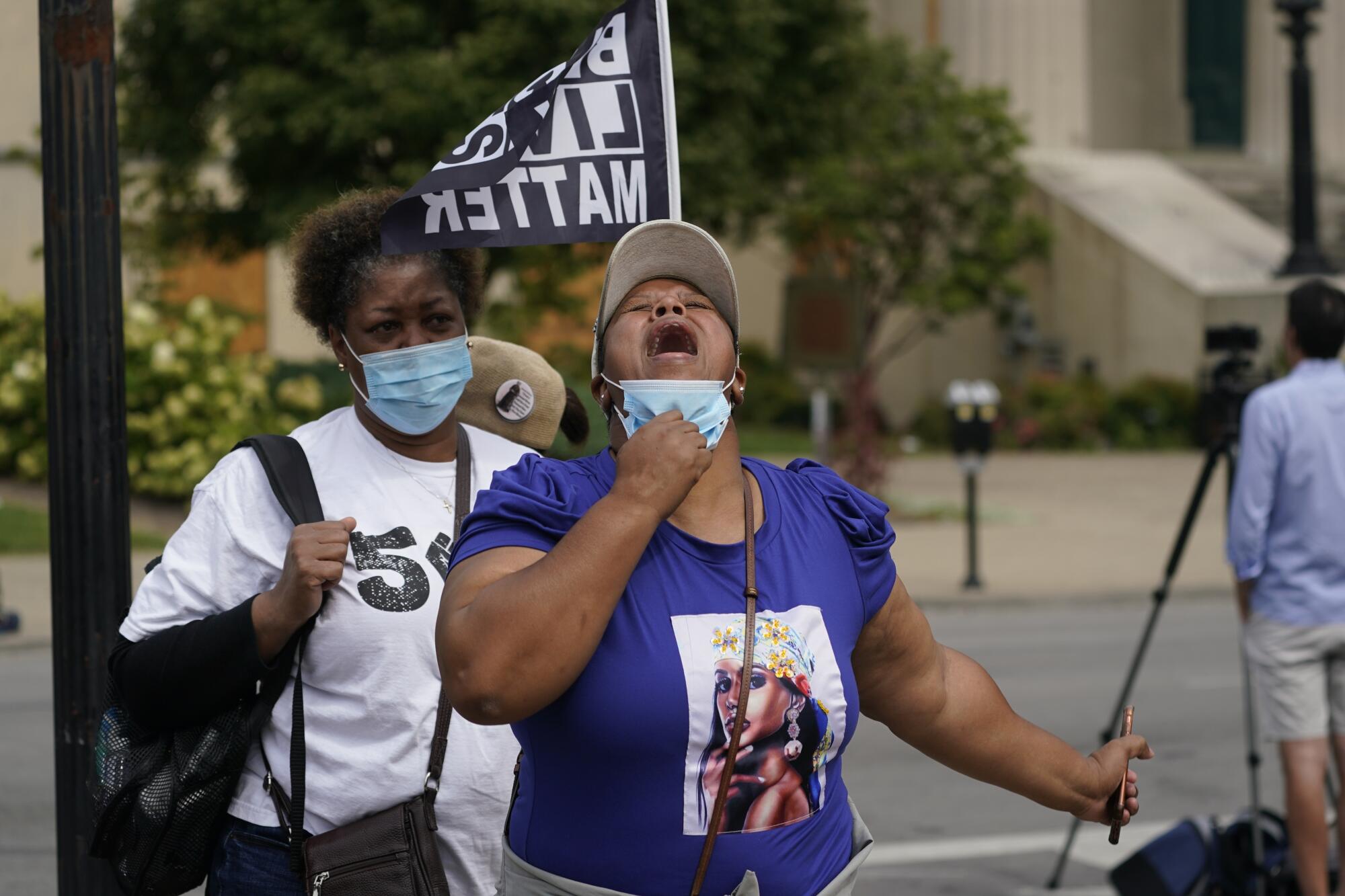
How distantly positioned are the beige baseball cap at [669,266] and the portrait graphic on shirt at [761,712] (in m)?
0.42

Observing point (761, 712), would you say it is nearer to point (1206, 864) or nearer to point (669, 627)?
point (669, 627)

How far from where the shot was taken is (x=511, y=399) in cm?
367

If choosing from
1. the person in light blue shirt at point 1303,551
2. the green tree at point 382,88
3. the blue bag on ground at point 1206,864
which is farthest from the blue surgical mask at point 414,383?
the green tree at point 382,88

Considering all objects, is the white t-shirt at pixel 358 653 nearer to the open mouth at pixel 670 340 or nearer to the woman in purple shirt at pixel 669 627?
the woman in purple shirt at pixel 669 627

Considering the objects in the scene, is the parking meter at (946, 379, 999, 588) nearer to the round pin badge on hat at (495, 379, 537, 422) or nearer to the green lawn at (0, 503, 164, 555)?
the green lawn at (0, 503, 164, 555)

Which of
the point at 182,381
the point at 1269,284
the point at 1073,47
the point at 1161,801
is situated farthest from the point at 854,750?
the point at 1073,47

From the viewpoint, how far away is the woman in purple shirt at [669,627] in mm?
2271

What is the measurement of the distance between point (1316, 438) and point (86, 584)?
3.80m

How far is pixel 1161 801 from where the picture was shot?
8070mm

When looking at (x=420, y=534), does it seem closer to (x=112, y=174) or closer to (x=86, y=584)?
(x=86, y=584)

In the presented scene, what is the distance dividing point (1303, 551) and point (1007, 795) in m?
2.92

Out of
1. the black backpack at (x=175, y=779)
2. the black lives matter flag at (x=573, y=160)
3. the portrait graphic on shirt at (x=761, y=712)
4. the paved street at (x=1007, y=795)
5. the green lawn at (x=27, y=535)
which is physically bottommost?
the paved street at (x=1007, y=795)

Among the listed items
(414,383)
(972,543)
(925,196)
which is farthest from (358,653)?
(925,196)

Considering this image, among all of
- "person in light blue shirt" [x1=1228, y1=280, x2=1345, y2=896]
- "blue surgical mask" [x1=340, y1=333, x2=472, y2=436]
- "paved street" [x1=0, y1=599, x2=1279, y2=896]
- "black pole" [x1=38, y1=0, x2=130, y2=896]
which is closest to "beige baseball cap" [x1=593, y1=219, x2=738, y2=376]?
"blue surgical mask" [x1=340, y1=333, x2=472, y2=436]
